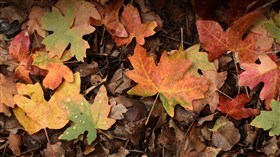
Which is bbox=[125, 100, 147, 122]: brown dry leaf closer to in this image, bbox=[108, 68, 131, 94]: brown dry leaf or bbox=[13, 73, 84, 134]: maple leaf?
bbox=[108, 68, 131, 94]: brown dry leaf

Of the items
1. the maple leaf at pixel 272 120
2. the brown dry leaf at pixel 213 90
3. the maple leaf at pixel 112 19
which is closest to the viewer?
the maple leaf at pixel 272 120

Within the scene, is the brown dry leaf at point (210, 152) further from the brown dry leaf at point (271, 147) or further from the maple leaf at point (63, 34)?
the maple leaf at point (63, 34)

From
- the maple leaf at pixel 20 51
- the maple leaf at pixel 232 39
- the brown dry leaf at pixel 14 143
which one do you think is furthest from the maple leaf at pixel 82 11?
the brown dry leaf at pixel 14 143

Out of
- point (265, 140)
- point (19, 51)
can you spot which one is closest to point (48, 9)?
point (19, 51)

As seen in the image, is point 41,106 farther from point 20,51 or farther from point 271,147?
point 271,147

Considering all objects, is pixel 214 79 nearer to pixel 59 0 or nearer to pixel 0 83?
pixel 59 0

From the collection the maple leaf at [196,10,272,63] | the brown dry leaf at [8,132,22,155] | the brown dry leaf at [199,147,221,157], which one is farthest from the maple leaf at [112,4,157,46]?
the brown dry leaf at [8,132,22,155]

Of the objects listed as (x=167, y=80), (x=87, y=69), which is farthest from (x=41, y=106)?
(x=167, y=80)
